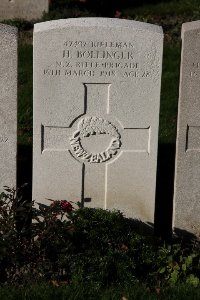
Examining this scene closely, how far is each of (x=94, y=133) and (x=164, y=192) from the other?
1.58 metres

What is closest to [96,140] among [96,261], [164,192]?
[96,261]

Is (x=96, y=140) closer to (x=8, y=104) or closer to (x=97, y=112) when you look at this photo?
(x=97, y=112)

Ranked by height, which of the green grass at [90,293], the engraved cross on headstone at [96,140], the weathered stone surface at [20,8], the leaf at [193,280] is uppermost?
the weathered stone surface at [20,8]

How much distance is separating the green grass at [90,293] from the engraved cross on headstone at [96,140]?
3.42ft

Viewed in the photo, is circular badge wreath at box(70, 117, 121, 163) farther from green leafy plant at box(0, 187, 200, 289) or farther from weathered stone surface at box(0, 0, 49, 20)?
weathered stone surface at box(0, 0, 49, 20)

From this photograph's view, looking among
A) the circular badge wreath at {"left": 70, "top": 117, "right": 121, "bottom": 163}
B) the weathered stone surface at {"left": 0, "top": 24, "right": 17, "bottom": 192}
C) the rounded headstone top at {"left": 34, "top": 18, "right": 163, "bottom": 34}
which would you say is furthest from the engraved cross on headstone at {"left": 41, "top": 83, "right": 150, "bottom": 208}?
the rounded headstone top at {"left": 34, "top": 18, "right": 163, "bottom": 34}

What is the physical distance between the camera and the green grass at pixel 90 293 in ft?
17.1

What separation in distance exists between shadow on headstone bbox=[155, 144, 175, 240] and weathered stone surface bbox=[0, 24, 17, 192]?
4.94 feet

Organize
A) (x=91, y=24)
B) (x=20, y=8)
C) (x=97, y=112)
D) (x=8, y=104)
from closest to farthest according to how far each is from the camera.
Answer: (x=91, y=24), (x=8, y=104), (x=97, y=112), (x=20, y=8)

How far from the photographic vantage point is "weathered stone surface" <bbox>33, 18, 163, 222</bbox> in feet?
18.8

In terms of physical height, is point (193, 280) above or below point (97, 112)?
below

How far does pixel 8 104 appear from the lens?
5.81m

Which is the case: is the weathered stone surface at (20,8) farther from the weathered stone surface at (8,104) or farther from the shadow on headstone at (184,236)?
the shadow on headstone at (184,236)

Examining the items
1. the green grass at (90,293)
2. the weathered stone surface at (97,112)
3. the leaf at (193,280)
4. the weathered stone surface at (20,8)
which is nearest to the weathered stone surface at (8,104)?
the weathered stone surface at (97,112)
